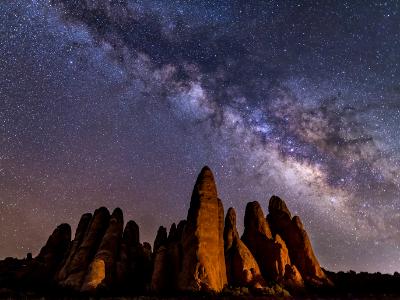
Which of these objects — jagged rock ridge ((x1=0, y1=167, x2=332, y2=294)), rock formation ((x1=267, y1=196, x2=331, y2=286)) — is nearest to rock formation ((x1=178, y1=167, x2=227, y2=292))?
jagged rock ridge ((x1=0, y1=167, x2=332, y2=294))

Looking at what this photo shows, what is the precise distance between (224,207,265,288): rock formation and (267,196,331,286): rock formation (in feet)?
25.6

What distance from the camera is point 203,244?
136ft

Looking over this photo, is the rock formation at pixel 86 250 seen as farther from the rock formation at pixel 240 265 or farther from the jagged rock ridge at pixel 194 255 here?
the rock formation at pixel 240 265

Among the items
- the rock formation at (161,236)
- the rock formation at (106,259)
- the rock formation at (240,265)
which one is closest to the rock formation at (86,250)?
the rock formation at (106,259)

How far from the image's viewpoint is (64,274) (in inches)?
1785

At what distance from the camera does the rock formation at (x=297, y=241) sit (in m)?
49.2

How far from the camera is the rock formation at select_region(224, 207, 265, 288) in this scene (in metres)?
43.5

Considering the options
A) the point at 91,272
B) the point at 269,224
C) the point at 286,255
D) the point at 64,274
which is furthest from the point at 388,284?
the point at 64,274

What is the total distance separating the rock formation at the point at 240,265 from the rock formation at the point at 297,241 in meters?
7.80

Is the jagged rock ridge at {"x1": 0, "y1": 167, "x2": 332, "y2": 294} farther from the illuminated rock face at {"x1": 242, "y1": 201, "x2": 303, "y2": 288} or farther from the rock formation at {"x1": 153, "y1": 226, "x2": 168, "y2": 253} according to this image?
the rock formation at {"x1": 153, "y1": 226, "x2": 168, "y2": 253}

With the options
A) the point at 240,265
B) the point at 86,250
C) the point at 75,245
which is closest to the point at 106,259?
the point at 86,250

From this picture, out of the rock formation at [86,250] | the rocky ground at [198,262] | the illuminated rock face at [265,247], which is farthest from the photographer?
the illuminated rock face at [265,247]

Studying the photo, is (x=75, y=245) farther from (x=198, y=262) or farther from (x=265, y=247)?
(x=265, y=247)

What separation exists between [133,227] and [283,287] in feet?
81.3
